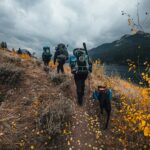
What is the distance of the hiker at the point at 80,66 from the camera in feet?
34.4

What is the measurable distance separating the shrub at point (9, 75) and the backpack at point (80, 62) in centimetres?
237

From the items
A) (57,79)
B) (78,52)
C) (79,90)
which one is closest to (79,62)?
(78,52)

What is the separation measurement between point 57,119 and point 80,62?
2995mm

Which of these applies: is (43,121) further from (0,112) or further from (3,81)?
(3,81)

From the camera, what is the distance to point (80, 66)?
10.5 m

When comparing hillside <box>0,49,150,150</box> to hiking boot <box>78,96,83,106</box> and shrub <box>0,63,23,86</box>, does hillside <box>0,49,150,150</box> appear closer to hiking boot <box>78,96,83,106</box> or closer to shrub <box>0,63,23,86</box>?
shrub <box>0,63,23,86</box>

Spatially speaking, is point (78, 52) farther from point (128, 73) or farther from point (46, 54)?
point (128, 73)

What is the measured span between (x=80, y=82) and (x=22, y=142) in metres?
3.81

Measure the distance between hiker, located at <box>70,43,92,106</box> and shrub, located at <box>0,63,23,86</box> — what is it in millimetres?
2374

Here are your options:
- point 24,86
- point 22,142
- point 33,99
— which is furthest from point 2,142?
point 24,86

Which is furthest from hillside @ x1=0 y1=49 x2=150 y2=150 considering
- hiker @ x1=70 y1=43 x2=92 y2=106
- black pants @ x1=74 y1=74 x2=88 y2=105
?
hiker @ x1=70 y1=43 x2=92 y2=106

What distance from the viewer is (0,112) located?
898 cm

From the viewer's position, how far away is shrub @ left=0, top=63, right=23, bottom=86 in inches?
428

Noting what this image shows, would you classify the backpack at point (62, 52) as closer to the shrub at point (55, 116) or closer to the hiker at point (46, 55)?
the hiker at point (46, 55)
